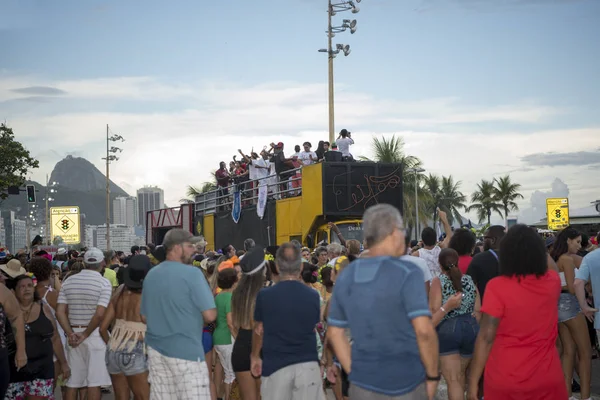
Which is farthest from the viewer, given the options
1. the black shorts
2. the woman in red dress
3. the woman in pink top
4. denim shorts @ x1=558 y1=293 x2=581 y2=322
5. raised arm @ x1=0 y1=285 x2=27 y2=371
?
denim shorts @ x1=558 y1=293 x2=581 y2=322

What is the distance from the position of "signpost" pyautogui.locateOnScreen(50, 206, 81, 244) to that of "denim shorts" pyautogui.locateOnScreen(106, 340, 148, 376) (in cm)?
4328

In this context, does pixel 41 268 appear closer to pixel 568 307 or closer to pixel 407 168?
pixel 568 307

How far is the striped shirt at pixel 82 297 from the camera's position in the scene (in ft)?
28.5

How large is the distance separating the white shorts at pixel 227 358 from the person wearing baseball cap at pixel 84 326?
1239 millimetres

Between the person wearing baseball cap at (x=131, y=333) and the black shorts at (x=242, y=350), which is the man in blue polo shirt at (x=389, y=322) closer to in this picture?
the black shorts at (x=242, y=350)

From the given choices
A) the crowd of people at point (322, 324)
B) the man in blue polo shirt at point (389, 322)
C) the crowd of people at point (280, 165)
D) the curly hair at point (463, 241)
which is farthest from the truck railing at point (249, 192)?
the man in blue polo shirt at point (389, 322)

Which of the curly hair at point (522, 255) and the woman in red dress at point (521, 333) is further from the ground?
the curly hair at point (522, 255)

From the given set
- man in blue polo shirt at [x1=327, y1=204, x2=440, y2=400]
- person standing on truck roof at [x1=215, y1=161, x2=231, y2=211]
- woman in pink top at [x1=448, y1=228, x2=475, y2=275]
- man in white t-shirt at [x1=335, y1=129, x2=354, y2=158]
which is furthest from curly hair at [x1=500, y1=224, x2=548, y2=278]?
person standing on truck roof at [x1=215, y1=161, x2=231, y2=211]

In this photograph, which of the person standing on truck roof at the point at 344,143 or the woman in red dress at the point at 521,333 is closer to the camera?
the woman in red dress at the point at 521,333

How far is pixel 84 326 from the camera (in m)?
8.74

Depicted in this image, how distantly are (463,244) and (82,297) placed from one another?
13.2 ft

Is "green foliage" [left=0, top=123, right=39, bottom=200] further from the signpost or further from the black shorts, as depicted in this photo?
the black shorts

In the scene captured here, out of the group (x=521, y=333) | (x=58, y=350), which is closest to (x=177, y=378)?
(x=58, y=350)

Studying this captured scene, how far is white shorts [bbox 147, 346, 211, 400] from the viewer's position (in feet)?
21.2
